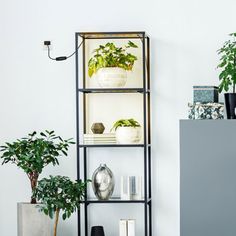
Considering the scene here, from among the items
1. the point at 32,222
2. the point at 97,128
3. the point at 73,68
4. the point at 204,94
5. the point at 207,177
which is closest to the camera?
the point at 207,177

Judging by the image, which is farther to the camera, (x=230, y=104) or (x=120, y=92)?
(x=120, y=92)

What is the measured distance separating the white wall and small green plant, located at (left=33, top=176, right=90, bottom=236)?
381 millimetres

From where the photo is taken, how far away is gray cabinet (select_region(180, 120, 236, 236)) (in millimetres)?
4984

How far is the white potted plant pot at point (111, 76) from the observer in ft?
17.3

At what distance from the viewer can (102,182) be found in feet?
17.4

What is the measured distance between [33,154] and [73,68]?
720mm

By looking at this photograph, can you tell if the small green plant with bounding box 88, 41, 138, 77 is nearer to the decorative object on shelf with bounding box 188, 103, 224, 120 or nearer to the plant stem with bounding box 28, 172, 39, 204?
the decorative object on shelf with bounding box 188, 103, 224, 120

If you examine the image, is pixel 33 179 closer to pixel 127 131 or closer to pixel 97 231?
pixel 97 231

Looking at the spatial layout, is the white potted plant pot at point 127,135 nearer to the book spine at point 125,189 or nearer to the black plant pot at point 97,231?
the book spine at point 125,189

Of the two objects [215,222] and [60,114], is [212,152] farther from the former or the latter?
[60,114]

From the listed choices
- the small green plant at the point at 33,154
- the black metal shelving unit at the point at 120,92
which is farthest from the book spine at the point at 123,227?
the small green plant at the point at 33,154

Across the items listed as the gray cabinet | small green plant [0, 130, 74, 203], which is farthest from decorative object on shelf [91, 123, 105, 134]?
the gray cabinet

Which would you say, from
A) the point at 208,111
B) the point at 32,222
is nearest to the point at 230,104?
the point at 208,111

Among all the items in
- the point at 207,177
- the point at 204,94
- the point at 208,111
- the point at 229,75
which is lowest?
the point at 207,177
